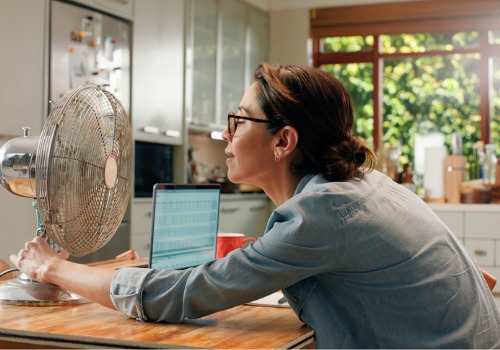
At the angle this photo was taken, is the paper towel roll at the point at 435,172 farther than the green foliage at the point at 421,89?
No

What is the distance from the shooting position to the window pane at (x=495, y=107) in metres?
5.88

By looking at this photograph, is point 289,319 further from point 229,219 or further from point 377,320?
point 229,219

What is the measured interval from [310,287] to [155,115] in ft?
11.5

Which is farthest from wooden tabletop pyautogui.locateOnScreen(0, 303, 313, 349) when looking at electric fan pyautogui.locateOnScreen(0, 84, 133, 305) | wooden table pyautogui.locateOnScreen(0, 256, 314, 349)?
electric fan pyautogui.locateOnScreen(0, 84, 133, 305)

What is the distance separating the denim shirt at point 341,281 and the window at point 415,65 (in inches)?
184

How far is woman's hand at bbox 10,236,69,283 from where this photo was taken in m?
1.46

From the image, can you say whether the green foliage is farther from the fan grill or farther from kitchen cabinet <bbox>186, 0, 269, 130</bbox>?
the fan grill

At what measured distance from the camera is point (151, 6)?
4.59 metres

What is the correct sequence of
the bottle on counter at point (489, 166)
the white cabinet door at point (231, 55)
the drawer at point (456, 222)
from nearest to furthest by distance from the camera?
1. the drawer at point (456, 222)
2. the bottle on counter at point (489, 166)
3. the white cabinet door at point (231, 55)

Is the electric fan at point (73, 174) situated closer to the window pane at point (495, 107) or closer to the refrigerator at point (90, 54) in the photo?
the refrigerator at point (90, 54)

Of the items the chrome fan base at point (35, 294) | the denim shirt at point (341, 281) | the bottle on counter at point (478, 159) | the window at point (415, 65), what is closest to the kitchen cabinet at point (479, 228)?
the bottle on counter at point (478, 159)

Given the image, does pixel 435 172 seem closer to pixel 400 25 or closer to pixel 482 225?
pixel 482 225

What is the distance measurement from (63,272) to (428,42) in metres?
5.21

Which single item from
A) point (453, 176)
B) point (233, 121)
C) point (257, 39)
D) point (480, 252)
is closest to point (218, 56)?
point (257, 39)
